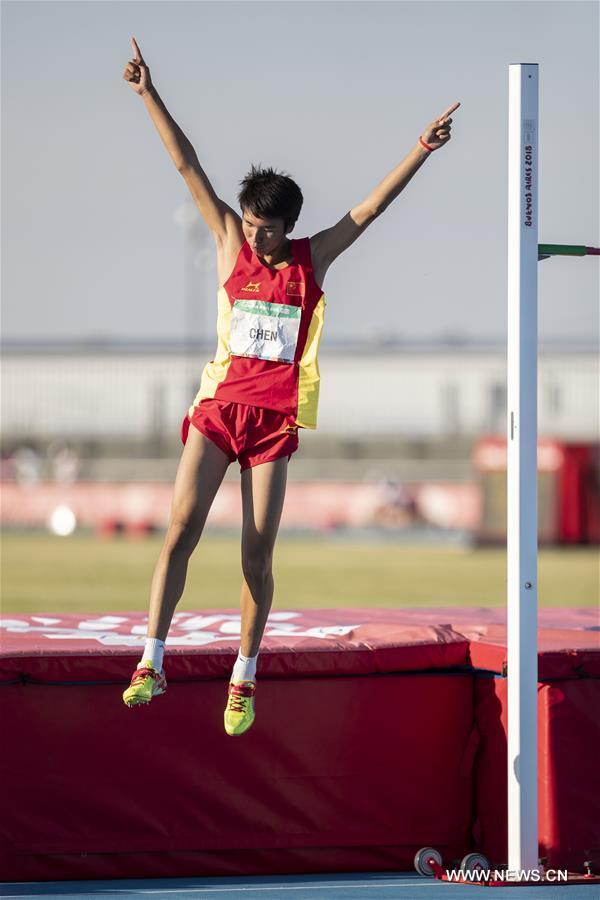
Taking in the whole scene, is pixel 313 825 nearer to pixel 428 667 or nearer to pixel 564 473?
pixel 428 667

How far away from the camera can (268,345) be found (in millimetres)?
4859

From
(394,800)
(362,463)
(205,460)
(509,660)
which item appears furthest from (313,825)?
(362,463)

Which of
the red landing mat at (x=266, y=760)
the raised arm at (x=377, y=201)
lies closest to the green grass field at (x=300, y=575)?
the red landing mat at (x=266, y=760)

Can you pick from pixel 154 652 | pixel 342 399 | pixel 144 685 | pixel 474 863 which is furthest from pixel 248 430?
pixel 342 399

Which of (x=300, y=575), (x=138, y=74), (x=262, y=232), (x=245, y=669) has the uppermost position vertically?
(x=138, y=74)

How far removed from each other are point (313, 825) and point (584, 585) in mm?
11625

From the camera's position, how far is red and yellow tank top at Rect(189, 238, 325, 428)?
4.83 meters

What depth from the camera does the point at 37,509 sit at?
2881 centimetres

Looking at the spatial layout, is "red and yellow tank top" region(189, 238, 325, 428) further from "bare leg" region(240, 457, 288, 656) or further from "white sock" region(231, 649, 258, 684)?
"white sock" region(231, 649, 258, 684)

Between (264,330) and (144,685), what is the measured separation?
4.27 ft

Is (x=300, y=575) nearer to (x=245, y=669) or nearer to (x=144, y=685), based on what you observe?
(x=245, y=669)

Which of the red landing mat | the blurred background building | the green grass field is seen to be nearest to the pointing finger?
the red landing mat

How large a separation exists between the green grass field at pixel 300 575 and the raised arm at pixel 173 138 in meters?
7.79

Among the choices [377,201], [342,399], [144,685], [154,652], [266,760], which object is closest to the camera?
[144,685]
